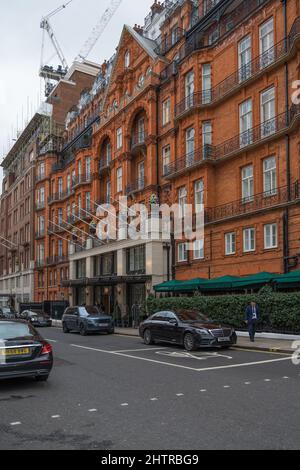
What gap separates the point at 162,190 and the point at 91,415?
2847 cm

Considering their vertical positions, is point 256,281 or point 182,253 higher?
point 182,253

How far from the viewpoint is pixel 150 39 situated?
4119 centimetres

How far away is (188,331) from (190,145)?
1791 cm

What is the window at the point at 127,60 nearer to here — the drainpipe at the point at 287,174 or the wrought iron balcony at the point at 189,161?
the wrought iron balcony at the point at 189,161

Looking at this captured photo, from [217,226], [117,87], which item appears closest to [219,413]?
[217,226]

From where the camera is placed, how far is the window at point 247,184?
27297mm

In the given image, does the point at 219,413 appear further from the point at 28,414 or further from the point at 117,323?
the point at 117,323

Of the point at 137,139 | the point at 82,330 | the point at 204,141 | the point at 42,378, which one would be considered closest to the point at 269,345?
the point at 42,378

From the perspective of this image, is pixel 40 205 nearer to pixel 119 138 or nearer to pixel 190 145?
pixel 119 138

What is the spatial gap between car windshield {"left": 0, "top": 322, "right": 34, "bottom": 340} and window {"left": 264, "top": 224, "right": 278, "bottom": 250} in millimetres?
16458

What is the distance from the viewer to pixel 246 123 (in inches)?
1108

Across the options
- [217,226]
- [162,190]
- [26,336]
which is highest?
[162,190]

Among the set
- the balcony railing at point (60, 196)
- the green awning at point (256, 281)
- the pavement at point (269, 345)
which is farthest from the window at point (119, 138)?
the pavement at point (269, 345)

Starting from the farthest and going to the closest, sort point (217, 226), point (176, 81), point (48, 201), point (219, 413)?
1. point (48, 201)
2. point (176, 81)
3. point (217, 226)
4. point (219, 413)
